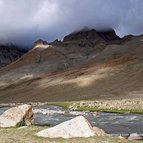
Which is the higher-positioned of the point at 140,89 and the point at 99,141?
the point at 140,89

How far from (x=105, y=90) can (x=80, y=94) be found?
1037cm

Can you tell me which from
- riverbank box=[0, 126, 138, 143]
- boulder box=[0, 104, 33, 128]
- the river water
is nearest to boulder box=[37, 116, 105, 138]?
riverbank box=[0, 126, 138, 143]

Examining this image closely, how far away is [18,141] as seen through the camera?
83.4ft

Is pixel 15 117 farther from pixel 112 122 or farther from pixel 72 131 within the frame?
pixel 112 122

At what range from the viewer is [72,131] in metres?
27.3

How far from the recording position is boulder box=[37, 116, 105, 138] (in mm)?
27016

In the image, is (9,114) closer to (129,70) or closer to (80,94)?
(80,94)

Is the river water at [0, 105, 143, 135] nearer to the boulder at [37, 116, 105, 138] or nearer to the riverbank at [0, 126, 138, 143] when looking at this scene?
the boulder at [37, 116, 105, 138]

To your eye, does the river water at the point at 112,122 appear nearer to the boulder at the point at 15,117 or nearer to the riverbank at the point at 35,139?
the boulder at the point at 15,117

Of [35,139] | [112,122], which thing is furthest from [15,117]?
[112,122]

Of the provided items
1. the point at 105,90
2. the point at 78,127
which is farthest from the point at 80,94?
the point at 78,127

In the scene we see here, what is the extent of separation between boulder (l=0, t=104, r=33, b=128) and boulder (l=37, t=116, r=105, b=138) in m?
8.30

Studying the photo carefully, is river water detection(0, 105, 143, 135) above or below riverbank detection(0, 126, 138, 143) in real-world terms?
above

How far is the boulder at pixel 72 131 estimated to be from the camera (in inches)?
1064
